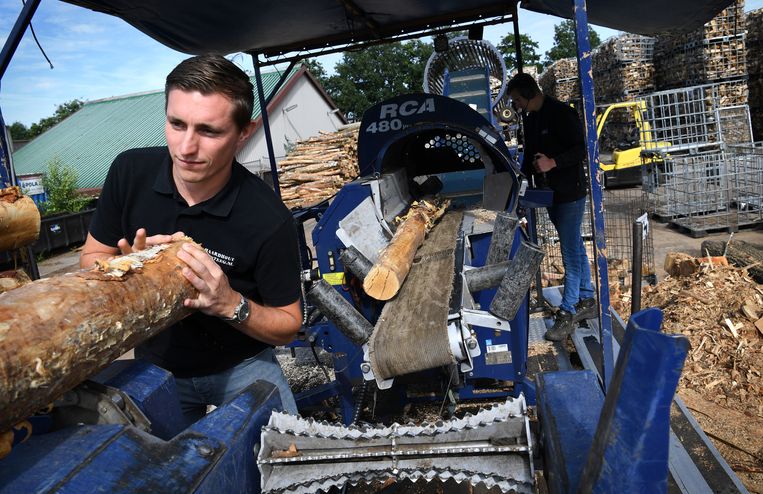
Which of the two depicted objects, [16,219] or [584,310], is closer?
[16,219]

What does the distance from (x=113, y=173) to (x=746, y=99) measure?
17.1m

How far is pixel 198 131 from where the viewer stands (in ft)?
6.48

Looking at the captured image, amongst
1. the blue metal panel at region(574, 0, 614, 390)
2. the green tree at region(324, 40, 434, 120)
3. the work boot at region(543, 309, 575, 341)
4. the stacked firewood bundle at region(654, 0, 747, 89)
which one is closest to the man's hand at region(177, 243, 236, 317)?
the blue metal panel at region(574, 0, 614, 390)

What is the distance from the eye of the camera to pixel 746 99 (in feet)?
48.3

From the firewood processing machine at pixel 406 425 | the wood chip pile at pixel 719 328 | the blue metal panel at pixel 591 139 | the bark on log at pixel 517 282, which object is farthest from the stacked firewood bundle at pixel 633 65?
the bark on log at pixel 517 282

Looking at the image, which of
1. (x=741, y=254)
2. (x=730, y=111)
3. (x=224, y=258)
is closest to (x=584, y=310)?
(x=741, y=254)

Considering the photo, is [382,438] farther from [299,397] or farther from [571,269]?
[571,269]

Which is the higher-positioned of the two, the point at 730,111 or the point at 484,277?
the point at 730,111

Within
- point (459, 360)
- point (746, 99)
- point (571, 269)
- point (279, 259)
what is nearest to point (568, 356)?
point (571, 269)

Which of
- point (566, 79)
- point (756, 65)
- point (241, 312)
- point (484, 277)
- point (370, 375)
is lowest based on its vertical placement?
point (370, 375)

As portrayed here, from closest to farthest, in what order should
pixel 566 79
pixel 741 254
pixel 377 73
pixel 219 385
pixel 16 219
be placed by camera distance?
pixel 16 219
pixel 219 385
pixel 741 254
pixel 566 79
pixel 377 73

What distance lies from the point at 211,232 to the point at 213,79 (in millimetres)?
592

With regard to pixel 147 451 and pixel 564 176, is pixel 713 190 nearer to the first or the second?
pixel 564 176

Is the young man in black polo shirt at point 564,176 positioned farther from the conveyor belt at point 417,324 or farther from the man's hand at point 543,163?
the conveyor belt at point 417,324
